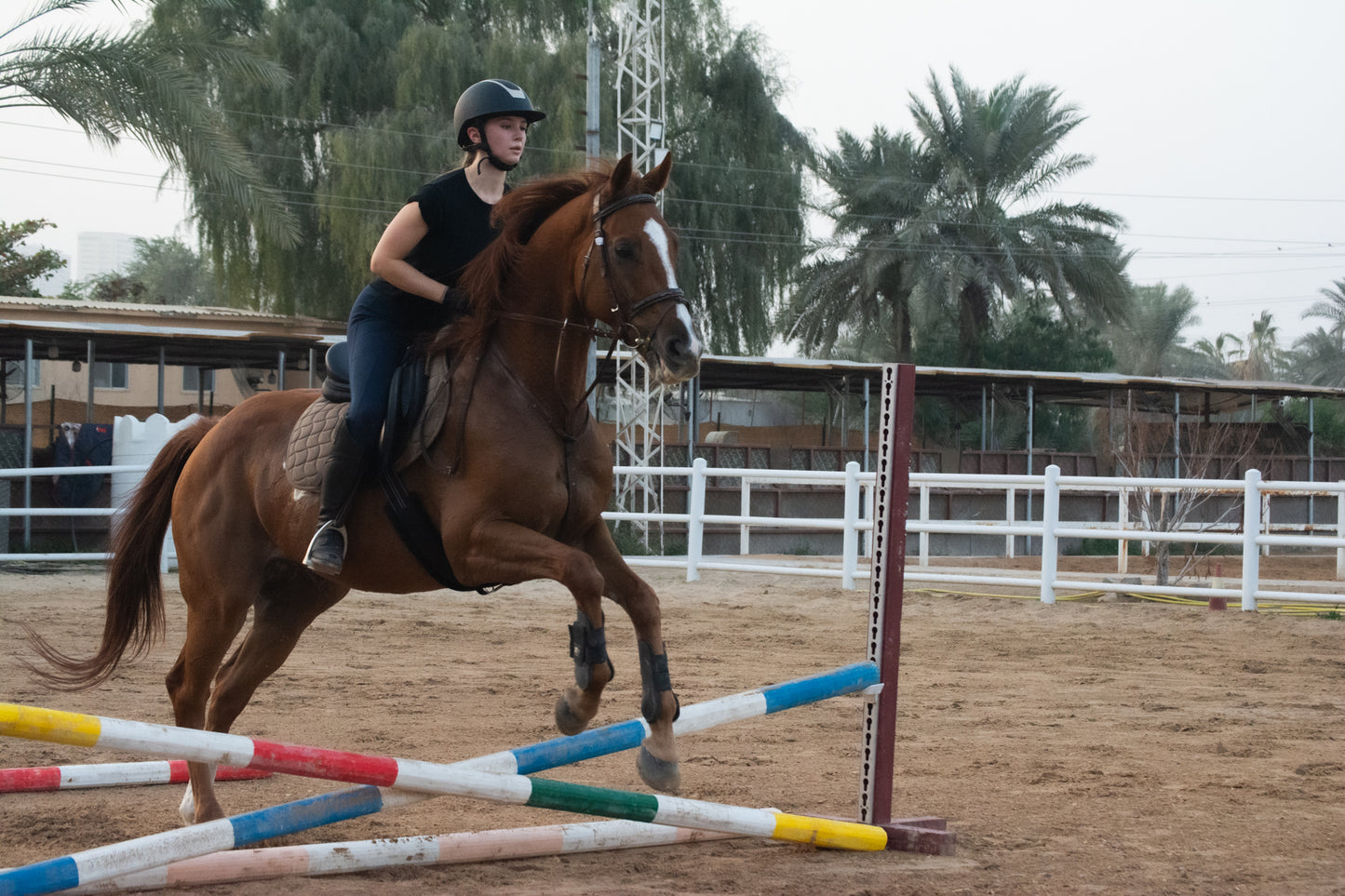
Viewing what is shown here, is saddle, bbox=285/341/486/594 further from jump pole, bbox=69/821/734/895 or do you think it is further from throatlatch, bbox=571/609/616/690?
jump pole, bbox=69/821/734/895

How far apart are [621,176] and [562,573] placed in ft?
4.29

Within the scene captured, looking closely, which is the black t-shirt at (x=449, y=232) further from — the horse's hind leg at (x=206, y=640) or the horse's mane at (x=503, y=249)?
the horse's hind leg at (x=206, y=640)

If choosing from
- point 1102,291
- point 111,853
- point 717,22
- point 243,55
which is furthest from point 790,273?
point 111,853

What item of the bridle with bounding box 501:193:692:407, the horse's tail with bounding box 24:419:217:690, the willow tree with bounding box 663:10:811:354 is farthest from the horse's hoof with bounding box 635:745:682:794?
the willow tree with bounding box 663:10:811:354

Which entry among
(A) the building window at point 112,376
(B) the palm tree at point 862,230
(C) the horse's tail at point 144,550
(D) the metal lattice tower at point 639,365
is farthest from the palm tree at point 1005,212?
(C) the horse's tail at point 144,550

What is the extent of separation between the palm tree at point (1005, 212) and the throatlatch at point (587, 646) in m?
31.3

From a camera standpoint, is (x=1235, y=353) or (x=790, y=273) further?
(x=1235, y=353)

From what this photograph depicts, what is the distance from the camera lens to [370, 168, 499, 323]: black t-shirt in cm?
438

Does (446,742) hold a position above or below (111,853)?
below

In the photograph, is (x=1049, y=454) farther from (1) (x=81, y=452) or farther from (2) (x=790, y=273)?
(1) (x=81, y=452)

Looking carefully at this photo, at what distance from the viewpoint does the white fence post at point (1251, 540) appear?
11.0 meters

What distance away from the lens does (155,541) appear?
5137mm

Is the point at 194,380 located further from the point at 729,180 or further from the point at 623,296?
the point at 623,296

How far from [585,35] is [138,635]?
24336mm
